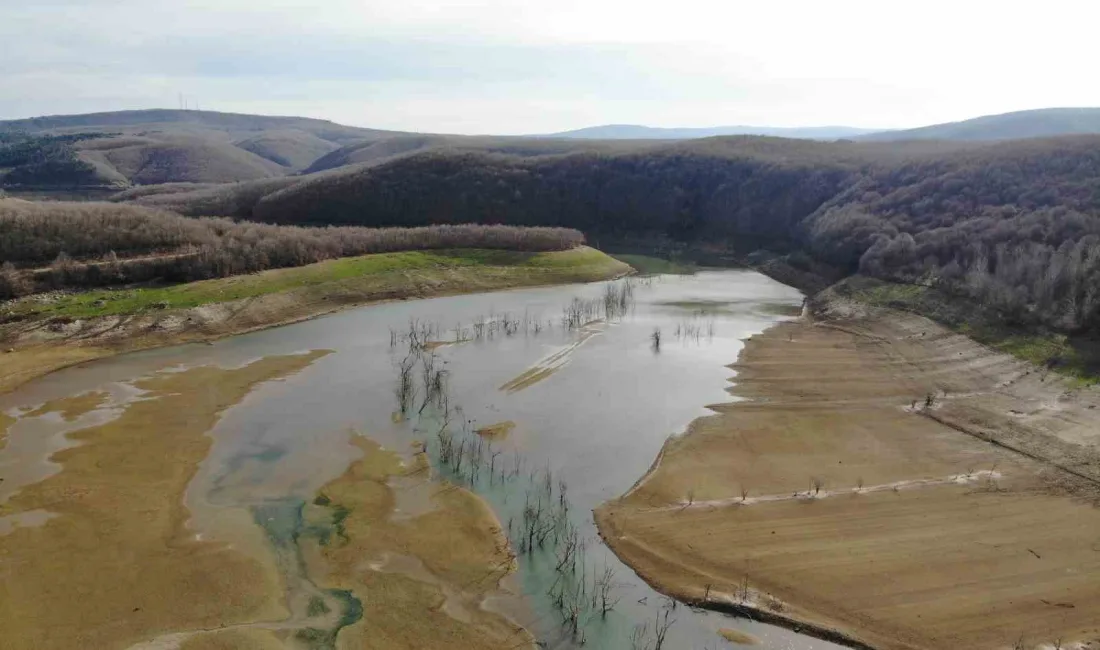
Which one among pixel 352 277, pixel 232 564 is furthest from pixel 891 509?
pixel 352 277

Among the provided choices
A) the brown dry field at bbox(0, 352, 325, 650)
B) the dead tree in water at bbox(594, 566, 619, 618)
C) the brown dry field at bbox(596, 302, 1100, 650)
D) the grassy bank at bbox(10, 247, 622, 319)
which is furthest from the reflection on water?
the grassy bank at bbox(10, 247, 622, 319)

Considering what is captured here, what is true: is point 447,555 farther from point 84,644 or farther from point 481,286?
point 481,286

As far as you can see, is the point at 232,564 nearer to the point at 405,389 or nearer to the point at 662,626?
the point at 662,626

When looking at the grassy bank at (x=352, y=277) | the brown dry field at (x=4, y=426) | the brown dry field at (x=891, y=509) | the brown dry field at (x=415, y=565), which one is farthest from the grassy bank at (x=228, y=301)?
the brown dry field at (x=891, y=509)

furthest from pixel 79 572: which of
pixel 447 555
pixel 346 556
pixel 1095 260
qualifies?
pixel 1095 260

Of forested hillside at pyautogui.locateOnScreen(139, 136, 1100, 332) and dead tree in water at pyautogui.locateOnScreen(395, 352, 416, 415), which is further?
forested hillside at pyautogui.locateOnScreen(139, 136, 1100, 332)

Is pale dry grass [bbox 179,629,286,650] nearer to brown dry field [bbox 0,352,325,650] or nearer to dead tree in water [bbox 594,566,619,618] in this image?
brown dry field [bbox 0,352,325,650]
